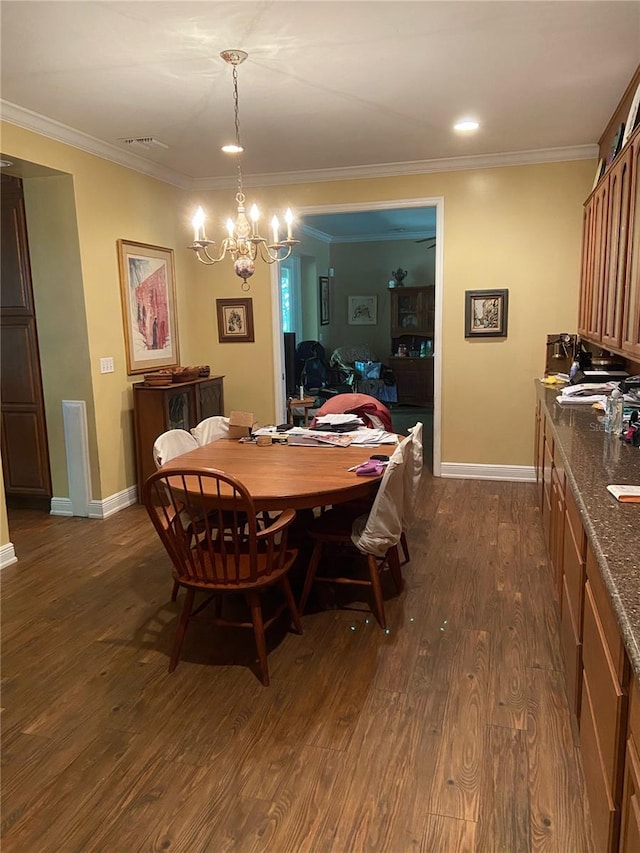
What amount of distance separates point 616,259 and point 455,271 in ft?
7.03

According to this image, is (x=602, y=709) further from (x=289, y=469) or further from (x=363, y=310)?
(x=363, y=310)

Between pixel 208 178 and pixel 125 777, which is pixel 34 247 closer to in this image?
pixel 208 178

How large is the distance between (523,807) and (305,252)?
8172 mm

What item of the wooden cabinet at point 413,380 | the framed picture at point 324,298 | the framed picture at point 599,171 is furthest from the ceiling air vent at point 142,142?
the wooden cabinet at point 413,380

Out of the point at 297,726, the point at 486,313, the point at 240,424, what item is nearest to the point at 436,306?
the point at 486,313

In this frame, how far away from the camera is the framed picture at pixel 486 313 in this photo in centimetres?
508

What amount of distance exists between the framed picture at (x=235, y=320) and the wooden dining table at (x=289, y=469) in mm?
2271

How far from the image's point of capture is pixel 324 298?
9.95m

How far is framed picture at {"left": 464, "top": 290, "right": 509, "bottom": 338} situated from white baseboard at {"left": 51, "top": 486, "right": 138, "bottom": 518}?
312cm

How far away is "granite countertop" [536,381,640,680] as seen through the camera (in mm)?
1258

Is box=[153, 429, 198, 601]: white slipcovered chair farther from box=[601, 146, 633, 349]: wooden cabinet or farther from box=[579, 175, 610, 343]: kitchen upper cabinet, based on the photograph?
box=[579, 175, 610, 343]: kitchen upper cabinet

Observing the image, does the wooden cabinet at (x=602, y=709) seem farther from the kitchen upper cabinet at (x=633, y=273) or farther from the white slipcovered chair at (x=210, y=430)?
the white slipcovered chair at (x=210, y=430)

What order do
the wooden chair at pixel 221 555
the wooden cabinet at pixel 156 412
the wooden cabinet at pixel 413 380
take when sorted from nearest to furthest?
the wooden chair at pixel 221 555 → the wooden cabinet at pixel 156 412 → the wooden cabinet at pixel 413 380

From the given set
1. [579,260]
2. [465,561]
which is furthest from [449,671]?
[579,260]
